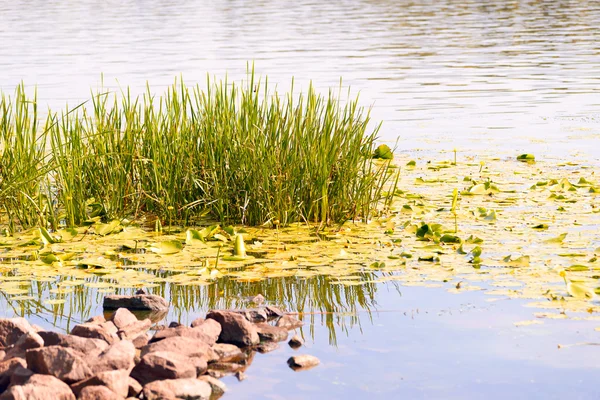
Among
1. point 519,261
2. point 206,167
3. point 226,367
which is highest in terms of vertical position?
point 206,167

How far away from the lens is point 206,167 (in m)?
7.13

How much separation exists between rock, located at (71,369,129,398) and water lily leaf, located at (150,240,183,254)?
90.0 inches

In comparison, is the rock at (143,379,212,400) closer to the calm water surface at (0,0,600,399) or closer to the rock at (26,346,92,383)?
the calm water surface at (0,0,600,399)

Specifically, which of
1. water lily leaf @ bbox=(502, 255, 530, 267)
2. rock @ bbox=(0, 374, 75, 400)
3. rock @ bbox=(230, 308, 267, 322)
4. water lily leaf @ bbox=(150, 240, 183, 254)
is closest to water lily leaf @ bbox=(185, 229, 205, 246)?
water lily leaf @ bbox=(150, 240, 183, 254)

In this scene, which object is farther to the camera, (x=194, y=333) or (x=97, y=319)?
(x=97, y=319)

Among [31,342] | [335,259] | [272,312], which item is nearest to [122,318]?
[31,342]

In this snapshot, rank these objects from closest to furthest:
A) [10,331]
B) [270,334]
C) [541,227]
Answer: [10,331] < [270,334] < [541,227]

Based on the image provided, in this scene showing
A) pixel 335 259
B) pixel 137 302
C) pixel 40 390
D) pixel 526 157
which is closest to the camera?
pixel 40 390

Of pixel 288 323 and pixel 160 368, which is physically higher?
pixel 160 368

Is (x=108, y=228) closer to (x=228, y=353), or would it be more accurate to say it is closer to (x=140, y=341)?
(x=140, y=341)

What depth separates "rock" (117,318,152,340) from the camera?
4656mm

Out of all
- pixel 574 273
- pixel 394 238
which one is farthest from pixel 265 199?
pixel 574 273

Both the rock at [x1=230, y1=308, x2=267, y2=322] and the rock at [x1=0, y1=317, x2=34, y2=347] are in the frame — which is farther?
the rock at [x1=230, y1=308, x2=267, y2=322]

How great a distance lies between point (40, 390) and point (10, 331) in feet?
2.93
